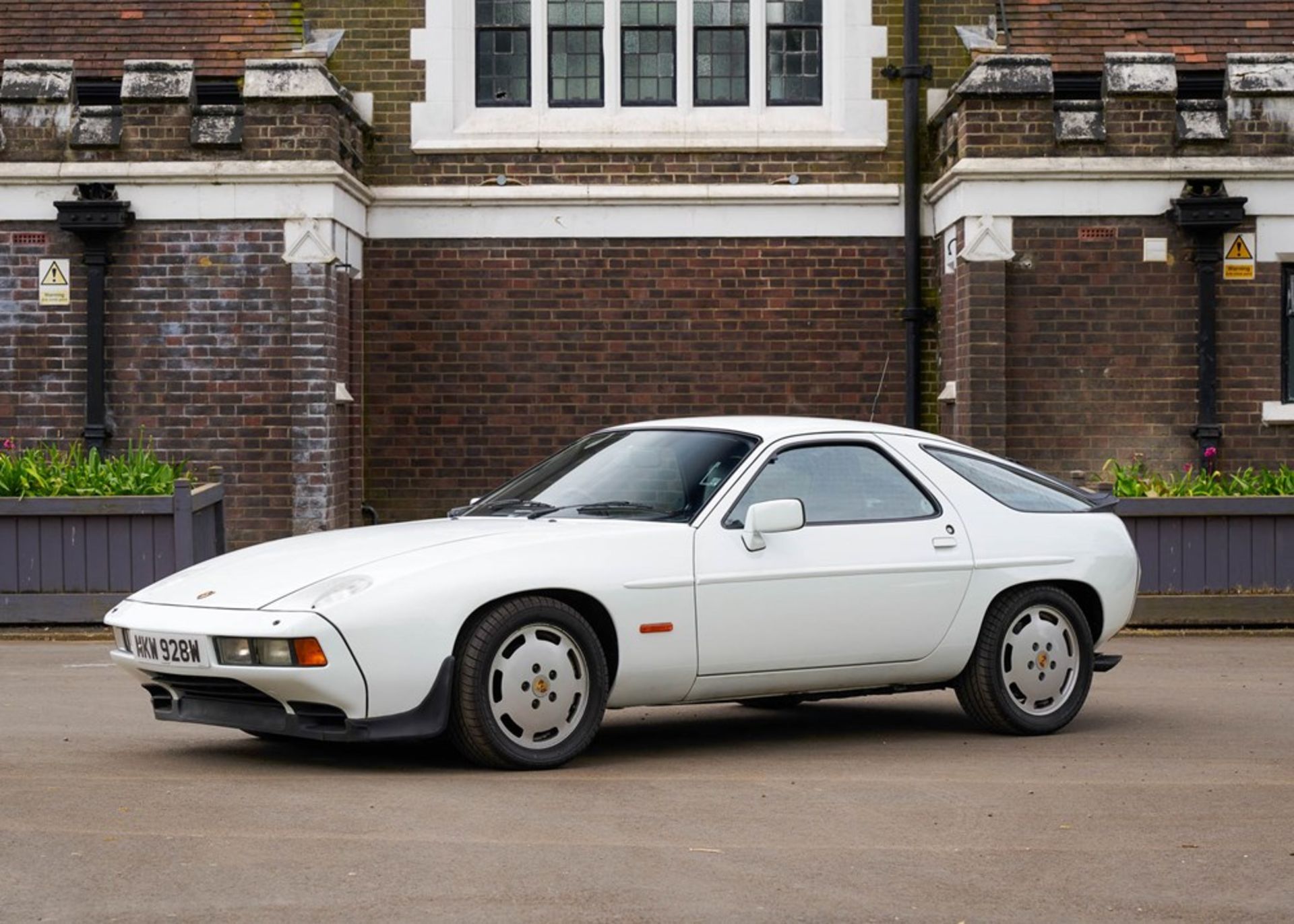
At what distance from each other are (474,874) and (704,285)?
47.9 feet

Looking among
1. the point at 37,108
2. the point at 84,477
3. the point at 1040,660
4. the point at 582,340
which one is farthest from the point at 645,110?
the point at 1040,660

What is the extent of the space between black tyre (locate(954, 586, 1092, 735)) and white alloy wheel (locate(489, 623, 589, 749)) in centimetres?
198

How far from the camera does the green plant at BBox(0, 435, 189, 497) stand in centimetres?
1433

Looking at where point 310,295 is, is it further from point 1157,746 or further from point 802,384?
point 1157,746

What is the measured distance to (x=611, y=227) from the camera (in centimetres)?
2014

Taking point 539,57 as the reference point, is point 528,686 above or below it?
below

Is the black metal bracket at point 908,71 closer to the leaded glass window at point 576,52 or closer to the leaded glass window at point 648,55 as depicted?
the leaded glass window at point 648,55

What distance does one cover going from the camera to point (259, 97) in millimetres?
17641

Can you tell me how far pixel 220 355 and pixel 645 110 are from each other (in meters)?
4.98

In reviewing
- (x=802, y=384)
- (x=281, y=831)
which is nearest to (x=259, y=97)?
(x=802, y=384)

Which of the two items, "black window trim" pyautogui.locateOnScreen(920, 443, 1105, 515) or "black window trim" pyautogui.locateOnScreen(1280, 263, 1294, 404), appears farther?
"black window trim" pyautogui.locateOnScreen(1280, 263, 1294, 404)

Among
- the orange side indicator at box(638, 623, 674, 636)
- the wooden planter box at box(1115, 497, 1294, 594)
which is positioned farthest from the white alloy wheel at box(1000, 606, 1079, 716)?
the wooden planter box at box(1115, 497, 1294, 594)

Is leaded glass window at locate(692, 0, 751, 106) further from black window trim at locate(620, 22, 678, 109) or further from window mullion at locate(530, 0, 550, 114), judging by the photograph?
window mullion at locate(530, 0, 550, 114)

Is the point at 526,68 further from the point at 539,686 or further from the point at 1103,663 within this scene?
the point at 539,686
